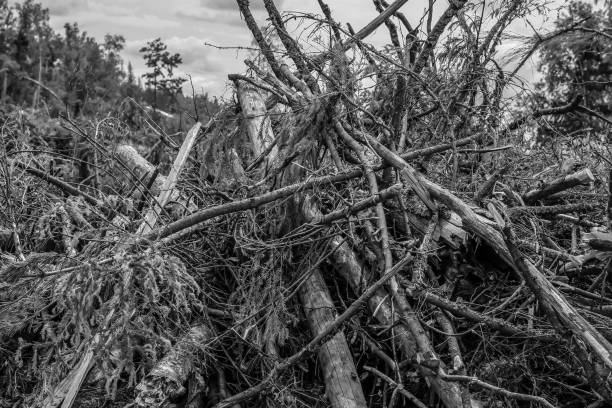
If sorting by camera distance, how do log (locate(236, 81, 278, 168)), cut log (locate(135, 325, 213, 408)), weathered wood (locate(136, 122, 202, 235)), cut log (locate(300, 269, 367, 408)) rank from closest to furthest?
cut log (locate(135, 325, 213, 408)), cut log (locate(300, 269, 367, 408)), weathered wood (locate(136, 122, 202, 235)), log (locate(236, 81, 278, 168))

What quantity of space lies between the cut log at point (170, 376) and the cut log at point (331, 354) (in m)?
0.58

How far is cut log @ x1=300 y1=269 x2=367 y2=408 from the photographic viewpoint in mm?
2656

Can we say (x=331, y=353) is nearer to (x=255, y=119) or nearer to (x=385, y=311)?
(x=385, y=311)

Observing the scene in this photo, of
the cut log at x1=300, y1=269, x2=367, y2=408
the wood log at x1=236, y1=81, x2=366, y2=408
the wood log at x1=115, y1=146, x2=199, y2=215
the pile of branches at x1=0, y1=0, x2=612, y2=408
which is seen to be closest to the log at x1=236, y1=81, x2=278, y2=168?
the pile of branches at x1=0, y1=0, x2=612, y2=408

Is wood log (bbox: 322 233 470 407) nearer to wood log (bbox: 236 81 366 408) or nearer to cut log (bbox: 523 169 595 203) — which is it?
wood log (bbox: 236 81 366 408)

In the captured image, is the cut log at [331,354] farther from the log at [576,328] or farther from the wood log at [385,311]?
the log at [576,328]

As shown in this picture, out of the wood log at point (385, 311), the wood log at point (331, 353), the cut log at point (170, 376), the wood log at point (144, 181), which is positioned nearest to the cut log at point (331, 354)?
the wood log at point (331, 353)

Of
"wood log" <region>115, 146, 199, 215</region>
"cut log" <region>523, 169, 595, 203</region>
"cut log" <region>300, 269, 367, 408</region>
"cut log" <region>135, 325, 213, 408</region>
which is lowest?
"cut log" <region>135, 325, 213, 408</region>

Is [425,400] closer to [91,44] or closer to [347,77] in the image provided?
[347,77]

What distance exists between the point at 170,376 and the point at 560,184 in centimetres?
221

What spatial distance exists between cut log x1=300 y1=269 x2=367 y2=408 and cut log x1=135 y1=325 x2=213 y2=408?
578 millimetres

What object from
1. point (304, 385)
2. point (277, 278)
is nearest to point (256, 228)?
point (277, 278)

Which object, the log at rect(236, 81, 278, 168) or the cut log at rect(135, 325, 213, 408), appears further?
the log at rect(236, 81, 278, 168)

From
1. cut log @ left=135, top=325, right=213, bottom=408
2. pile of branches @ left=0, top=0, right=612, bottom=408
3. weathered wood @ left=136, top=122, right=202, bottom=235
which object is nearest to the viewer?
pile of branches @ left=0, top=0, right=612, bottom=408
